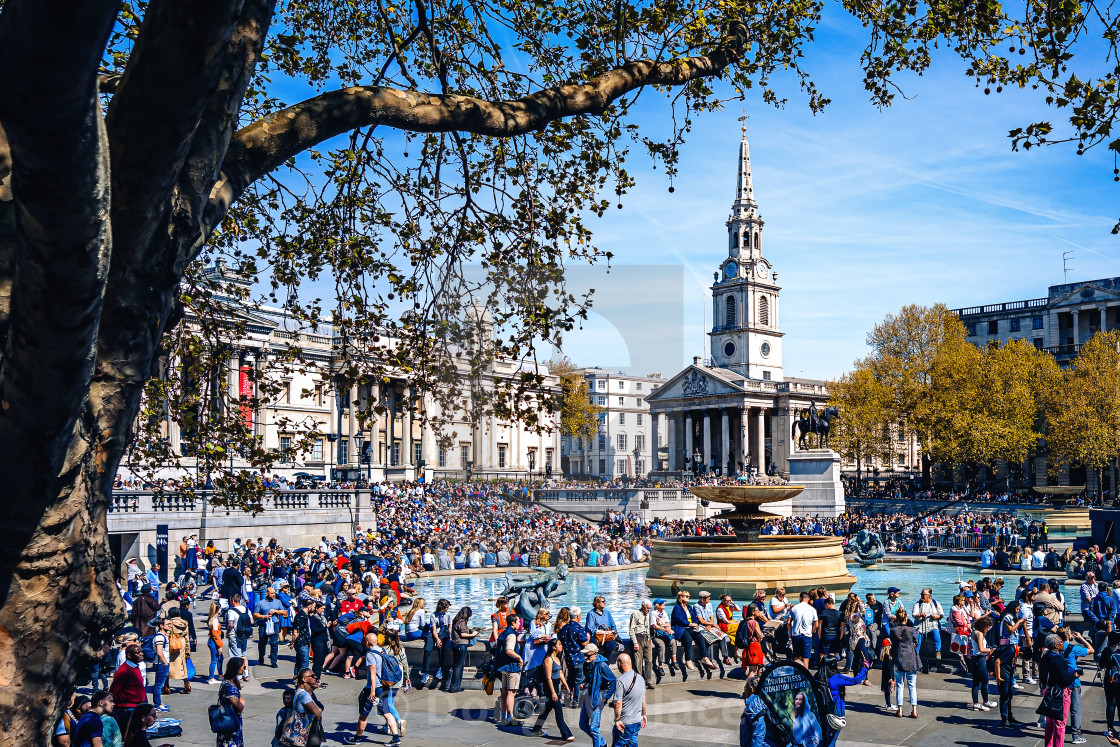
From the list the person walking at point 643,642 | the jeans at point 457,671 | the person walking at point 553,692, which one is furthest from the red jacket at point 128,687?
the person walking at point 643,642

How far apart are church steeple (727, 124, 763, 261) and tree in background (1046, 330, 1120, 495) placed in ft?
154

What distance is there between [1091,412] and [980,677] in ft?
187

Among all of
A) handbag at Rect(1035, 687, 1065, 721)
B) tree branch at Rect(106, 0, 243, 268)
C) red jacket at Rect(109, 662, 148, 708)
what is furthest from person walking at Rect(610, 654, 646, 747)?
tree branch at Rect(106, 0, 243, 268)

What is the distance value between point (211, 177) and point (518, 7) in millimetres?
5408

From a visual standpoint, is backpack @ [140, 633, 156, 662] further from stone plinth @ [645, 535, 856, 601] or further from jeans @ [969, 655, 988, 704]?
stone plinth @ [645, 535, 856, 601]

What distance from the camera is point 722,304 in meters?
110

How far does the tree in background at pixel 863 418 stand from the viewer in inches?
2594

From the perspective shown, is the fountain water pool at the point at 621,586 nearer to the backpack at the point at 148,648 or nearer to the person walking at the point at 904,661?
the person walking at the point at 904,661

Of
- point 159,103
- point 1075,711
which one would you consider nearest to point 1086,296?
point 1075,711

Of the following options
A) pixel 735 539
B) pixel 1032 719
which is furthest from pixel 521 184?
pixel 735 539

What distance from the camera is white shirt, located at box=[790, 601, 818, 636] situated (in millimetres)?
14500

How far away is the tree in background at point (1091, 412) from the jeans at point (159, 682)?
62.3 metres

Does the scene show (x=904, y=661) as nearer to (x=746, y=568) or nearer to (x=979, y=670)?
(x=979, y=670)

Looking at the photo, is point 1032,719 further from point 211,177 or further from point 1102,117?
point 211,177
